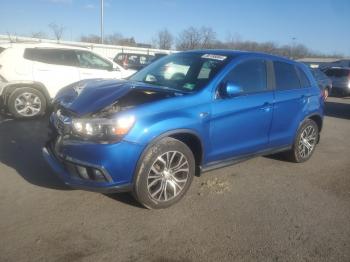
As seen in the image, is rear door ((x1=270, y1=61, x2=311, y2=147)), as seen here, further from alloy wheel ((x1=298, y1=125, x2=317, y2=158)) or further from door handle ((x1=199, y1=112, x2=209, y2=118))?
door handle ((x1=199, y1=112, x2=209, y2=118))

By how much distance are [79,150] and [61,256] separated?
39.5 inches

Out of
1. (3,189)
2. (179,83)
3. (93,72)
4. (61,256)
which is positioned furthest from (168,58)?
(93,72)

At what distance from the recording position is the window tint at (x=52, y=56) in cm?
830

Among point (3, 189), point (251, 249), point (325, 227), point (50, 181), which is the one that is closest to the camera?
point (251, 249)

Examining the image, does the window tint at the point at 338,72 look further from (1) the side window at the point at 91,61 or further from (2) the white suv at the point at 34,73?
(2) the white suv at the point at 34,73

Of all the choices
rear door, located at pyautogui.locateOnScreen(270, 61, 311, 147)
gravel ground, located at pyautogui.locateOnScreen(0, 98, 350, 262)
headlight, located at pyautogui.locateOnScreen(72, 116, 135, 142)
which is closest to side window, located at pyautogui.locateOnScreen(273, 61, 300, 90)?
rear door, located at pyautogui.locateOnScreen(270, 61, 311, 147)

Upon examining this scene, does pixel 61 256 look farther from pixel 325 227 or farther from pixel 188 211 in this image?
pixel 325 227

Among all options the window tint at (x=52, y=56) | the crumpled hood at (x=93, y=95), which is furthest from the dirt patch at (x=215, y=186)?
the window tint at (x=52, y=56)

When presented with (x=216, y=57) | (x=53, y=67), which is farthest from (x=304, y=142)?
(x=53, y=67)

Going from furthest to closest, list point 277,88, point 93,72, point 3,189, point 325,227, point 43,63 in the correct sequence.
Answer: point 93,72 < point 43,63 < point 277,88 < point 3,189 < point 325,227

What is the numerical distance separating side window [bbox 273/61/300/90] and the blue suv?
0.02 m

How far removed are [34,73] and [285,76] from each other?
18.5 feet

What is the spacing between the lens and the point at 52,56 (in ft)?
28.3

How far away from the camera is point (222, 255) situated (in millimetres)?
3166
